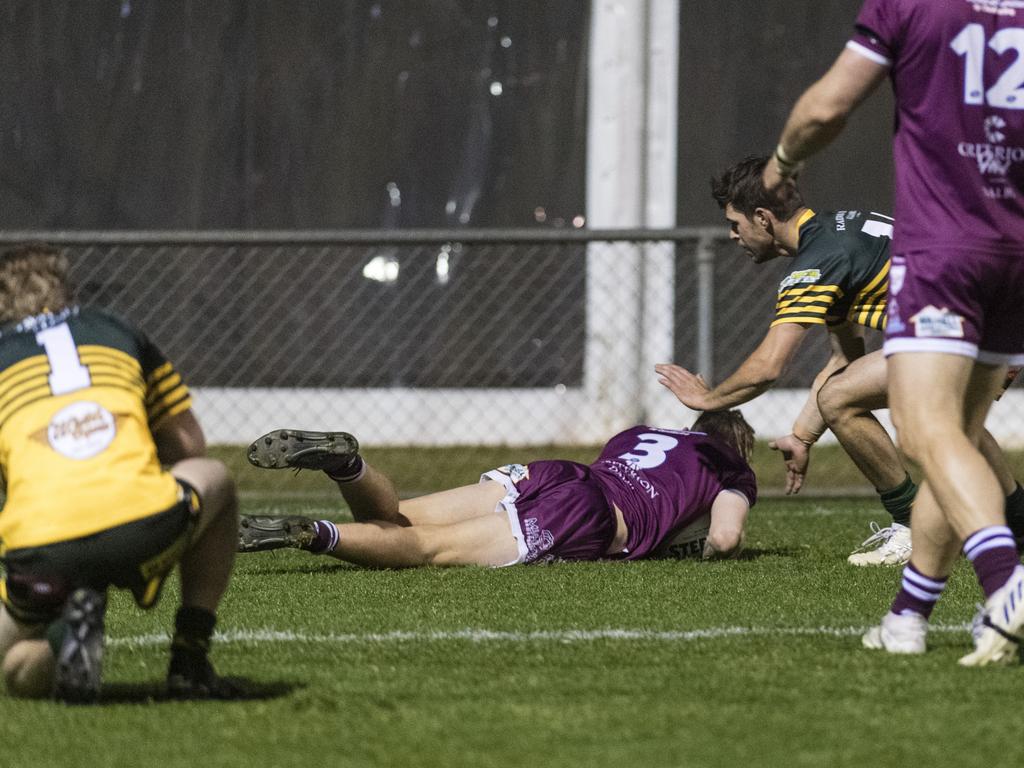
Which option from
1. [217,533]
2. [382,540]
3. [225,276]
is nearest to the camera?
[217,533]

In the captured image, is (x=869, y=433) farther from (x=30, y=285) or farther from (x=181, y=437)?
(x=30, y=285)

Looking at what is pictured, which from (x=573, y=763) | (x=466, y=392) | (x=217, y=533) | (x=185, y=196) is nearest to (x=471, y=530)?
(x=217, y=533)

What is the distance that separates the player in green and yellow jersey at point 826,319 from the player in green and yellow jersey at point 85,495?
2.70 m

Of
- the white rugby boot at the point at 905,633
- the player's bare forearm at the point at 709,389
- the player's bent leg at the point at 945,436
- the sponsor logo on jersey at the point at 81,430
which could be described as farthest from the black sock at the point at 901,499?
the sponsor logo on jersey at the point at 81,430

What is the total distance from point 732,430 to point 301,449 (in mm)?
1881

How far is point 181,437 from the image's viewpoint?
13.2ft

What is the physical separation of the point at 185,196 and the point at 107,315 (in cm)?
835

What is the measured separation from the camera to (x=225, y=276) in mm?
11398

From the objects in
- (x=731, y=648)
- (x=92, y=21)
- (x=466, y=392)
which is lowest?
(x=466, y=392)

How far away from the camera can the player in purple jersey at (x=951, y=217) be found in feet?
13.6

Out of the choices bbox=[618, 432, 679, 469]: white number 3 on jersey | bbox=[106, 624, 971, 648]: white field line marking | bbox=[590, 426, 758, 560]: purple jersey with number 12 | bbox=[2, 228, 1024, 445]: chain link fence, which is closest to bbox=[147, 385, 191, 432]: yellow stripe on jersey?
bbox=[106, 624, 971, 648]: white field line marking

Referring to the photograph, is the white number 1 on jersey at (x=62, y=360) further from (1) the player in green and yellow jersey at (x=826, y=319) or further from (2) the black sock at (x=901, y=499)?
(2) the black sock at (x=901, y=499)

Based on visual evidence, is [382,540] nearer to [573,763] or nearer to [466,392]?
[573,763]

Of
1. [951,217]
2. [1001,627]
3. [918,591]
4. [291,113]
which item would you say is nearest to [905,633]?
[918,591]
